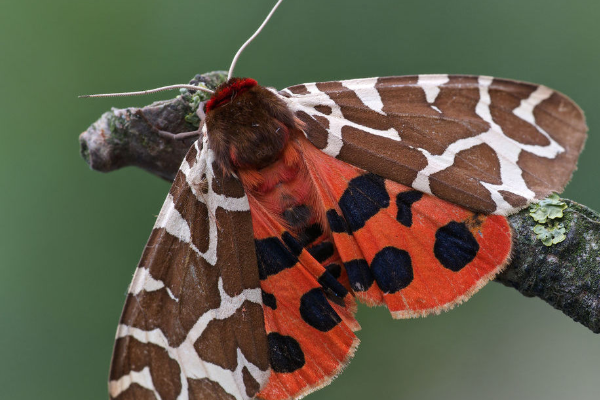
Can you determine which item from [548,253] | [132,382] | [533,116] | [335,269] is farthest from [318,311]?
[533,116]

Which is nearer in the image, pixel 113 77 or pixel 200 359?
pixel 200 359

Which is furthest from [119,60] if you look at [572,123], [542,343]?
[542,343]

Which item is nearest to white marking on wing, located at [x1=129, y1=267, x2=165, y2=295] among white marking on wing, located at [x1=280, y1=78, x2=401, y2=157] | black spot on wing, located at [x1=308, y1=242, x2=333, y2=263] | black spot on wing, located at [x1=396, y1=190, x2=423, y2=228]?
black spot on wing, located at [x1=308, y1=242, x2=333, y2=263]

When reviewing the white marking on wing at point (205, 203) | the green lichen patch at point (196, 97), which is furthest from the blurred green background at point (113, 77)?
the white marking on wing at point (205, 203)

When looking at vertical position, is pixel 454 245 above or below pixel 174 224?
below

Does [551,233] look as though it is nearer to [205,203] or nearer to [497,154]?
[497,154]

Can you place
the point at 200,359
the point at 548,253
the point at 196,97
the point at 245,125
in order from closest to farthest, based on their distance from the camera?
the point at 548,253, the point at 200,359, the point at 245,125, the point at 196,97

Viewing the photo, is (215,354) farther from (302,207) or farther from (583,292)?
(583,292)

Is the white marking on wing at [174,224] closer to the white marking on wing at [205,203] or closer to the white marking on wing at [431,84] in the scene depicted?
the white marking on wing at [205,203]
